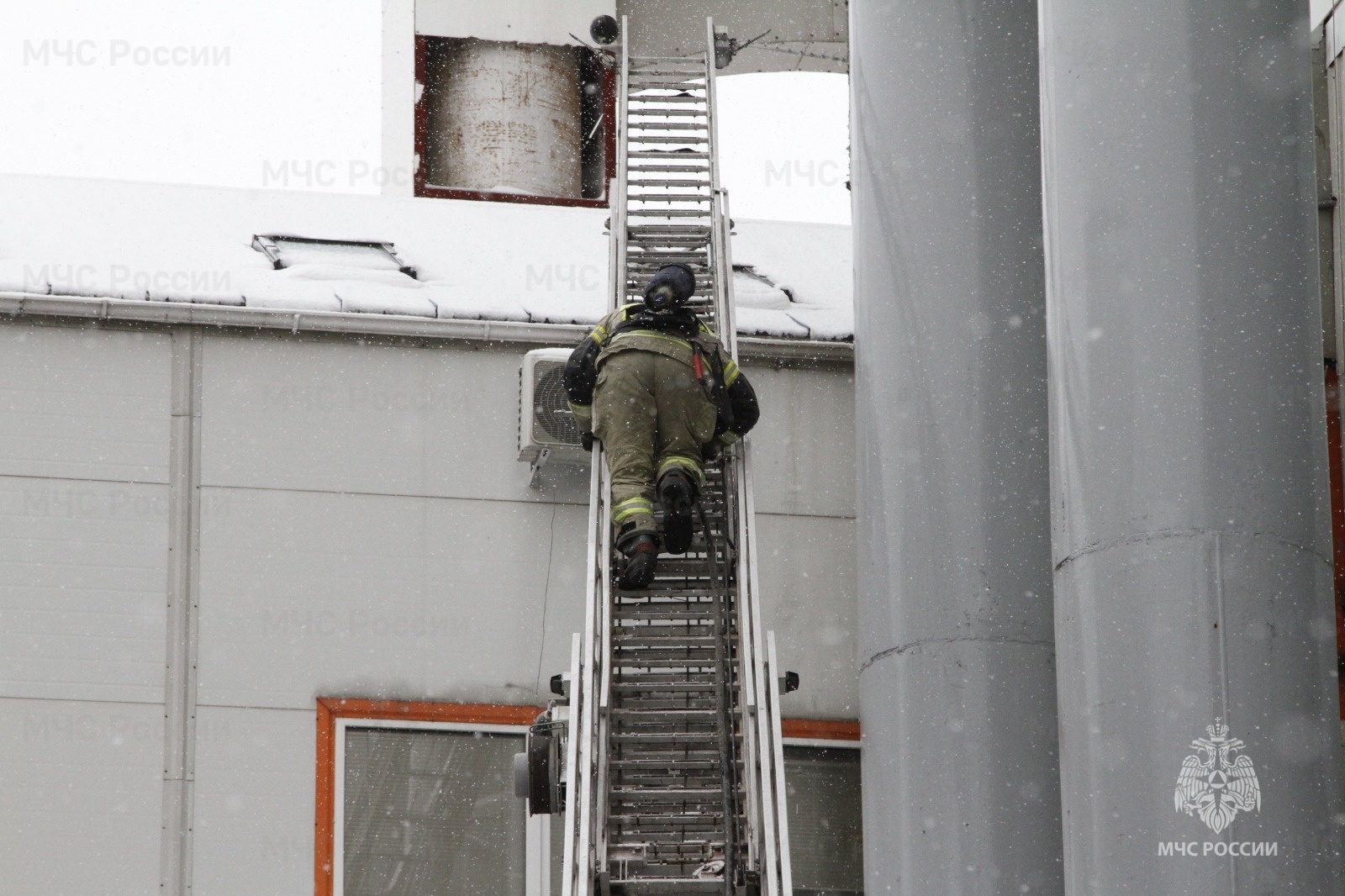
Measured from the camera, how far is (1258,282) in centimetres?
829

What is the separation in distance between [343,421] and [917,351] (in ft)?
13.3

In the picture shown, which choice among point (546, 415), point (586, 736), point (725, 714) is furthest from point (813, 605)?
point (586, 736)

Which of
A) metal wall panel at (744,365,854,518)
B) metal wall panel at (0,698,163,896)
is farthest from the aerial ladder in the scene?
metal wall panel at (0,698,163,896)

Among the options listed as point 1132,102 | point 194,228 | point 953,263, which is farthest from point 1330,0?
point 194,228

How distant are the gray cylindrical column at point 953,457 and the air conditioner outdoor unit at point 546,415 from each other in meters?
2.01

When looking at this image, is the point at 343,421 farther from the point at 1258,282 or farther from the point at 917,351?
the point at 1258,282

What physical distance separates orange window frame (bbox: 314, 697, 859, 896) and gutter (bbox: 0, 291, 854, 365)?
247 cm

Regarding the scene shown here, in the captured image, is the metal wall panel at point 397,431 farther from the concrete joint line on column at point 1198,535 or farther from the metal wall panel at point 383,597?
the concrete joint line on column at point 1198,535

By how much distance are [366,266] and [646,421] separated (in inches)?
173

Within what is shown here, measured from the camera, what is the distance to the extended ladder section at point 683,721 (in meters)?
8.77

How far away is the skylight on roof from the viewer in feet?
45.3

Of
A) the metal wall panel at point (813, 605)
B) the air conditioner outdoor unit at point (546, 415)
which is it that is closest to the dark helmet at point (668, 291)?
the air conditioner outdoor unit at point (546, 415)

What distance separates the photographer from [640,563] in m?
Result: 9.75

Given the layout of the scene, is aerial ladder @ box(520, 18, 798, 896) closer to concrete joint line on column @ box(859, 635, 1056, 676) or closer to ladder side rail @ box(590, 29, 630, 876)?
ladder side rail @ box(590, 29, 630, 876)
